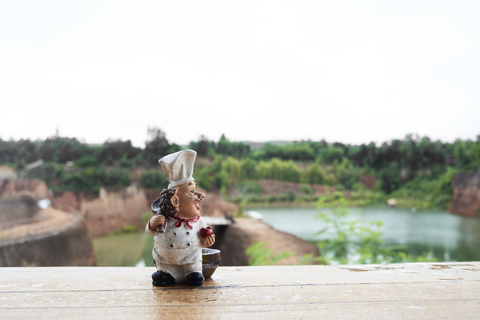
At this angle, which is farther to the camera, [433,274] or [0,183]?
[0,183]

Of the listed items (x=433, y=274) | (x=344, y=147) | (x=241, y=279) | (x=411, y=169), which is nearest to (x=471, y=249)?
(x=411, y=169)

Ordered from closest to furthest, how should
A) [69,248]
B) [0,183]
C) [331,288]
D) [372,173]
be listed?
[331,288]
[69,248]
[0,183]
[372,173]

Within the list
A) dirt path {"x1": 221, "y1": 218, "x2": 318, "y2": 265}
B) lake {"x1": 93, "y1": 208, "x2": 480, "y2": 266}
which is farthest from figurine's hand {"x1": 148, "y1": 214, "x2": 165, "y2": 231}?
lake {"x1": 93, "y1": 208, "x2": 480, "y2": 266}

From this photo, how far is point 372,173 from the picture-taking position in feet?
17.6

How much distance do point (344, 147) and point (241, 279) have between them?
488 centimetres

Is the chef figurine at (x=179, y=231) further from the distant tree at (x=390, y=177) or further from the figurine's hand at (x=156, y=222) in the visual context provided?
the distant tree at (x=390, y=177)

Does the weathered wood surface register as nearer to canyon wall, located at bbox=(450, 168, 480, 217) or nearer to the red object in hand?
the red object in hand

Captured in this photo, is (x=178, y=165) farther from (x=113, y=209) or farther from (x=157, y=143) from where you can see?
(x=113, y=209)

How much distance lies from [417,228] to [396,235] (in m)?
0.36

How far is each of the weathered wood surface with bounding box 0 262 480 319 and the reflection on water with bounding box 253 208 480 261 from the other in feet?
12.6

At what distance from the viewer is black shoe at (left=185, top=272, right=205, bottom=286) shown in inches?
28.0

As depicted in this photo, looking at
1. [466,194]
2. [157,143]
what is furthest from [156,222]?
[466,194]

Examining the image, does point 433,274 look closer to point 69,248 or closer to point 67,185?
point 69,248

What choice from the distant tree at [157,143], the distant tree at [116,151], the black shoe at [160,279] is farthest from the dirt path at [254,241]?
the black shoe at [160,279]
